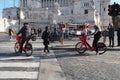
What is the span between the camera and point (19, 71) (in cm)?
1099

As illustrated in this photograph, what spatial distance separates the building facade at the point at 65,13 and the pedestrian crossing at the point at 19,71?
81.7 meters

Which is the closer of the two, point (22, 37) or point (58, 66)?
point (58, 66)

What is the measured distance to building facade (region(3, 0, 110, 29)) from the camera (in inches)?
4065

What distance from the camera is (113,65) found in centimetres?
1343

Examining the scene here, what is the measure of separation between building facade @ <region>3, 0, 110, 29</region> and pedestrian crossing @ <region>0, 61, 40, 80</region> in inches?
3218

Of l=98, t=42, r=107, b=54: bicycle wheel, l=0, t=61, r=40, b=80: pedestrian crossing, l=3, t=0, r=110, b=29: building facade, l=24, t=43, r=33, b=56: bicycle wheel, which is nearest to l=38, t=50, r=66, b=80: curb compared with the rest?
l=0, t=61, r=40, b=80: pedestrian crossing

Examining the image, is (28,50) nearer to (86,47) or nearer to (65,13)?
(86,47)

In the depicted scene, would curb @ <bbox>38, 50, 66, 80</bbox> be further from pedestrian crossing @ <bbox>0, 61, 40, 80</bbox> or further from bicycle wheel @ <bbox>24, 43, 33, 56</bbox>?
bicycle wheel @ <bbox>24, 43, 33, 56</bbox>

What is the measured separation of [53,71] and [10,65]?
171 centimetres

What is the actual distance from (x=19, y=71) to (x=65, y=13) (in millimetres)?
110578

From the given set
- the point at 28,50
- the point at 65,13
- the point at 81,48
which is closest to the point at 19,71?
the point at 28,50

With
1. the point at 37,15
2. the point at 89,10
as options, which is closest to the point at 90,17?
the point at 89,10

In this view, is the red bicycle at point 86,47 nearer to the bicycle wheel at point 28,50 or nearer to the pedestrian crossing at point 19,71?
the bicycle wheel at point 28,50

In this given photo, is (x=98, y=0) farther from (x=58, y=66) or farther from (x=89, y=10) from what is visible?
(x=58, y=66)
